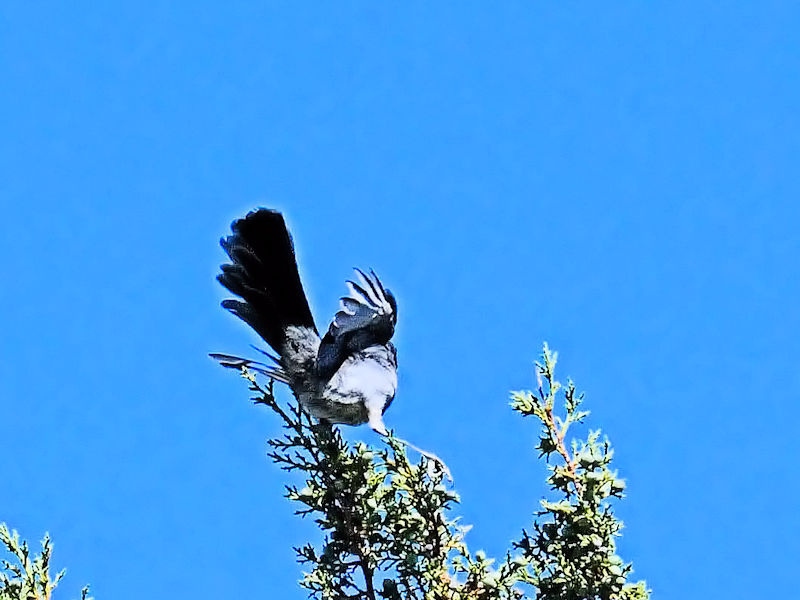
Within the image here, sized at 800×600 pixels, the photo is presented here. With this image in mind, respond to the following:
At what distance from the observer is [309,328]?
4.21 metres

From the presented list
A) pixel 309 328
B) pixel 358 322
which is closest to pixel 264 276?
pixel 309 328

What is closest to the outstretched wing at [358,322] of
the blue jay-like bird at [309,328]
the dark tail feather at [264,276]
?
the blue jay-like bird at [309,328]

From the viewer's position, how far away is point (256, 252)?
4.19 m

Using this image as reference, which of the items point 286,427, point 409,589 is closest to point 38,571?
point 286,427

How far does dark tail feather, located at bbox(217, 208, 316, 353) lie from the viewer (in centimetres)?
419

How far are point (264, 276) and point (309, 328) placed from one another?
0.97 feet

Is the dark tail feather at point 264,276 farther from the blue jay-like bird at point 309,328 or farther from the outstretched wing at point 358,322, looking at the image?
the outstretched wing at point 358,322

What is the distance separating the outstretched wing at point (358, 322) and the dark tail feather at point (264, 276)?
0.58ft

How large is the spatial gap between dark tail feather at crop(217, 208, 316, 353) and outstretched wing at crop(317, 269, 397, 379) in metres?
0.18

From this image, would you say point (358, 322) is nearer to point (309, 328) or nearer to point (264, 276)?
point (309, 328)

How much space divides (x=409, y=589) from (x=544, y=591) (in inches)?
16.9

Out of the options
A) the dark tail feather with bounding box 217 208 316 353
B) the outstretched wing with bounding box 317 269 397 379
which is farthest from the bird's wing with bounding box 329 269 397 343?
the dark tail feather with bounding box 217 208 316 353

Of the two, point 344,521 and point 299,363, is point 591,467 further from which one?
point 299,363

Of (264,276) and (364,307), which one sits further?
(264,276)
